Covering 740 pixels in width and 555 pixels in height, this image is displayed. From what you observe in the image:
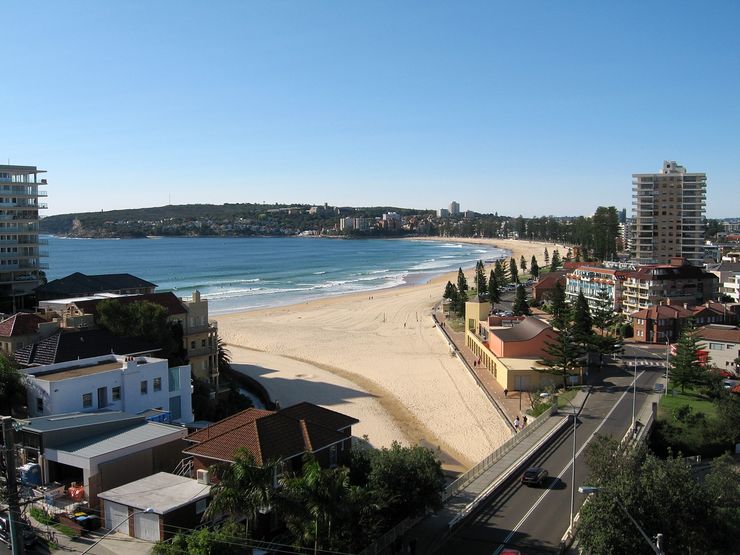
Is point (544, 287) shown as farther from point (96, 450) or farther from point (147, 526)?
point (147, 526)

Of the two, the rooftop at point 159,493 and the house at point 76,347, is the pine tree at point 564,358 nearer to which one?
the house at point 76,347

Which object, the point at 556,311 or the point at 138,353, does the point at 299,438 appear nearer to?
the point at 138,353

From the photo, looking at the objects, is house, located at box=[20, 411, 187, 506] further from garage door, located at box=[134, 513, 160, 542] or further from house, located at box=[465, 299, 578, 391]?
house, located at box=[465, 299, 578, 391]

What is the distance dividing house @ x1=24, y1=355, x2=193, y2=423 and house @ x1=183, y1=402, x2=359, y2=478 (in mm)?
5030

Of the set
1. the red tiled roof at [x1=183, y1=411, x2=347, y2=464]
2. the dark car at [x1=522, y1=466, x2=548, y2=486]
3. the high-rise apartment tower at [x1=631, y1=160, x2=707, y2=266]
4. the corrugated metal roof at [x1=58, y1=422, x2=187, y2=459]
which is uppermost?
the high-rise apartment tower at [x1=631, y1=160, x2=707, y2=266]

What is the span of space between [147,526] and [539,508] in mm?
10734

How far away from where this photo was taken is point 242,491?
567 inches

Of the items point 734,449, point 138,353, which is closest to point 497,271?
point 734,449

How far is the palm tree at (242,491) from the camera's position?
46.8 feet

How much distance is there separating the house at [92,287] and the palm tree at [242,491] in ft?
94.7

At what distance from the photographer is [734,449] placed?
91.0 ft

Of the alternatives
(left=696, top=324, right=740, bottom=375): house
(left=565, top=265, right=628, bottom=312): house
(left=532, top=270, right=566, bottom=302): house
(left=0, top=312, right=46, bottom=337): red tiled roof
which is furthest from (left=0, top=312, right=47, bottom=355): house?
(left=532, top=270, right=566, bottom=302): house

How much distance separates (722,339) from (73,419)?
35.5 metres

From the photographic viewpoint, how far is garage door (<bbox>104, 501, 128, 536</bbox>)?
51.9 ft
